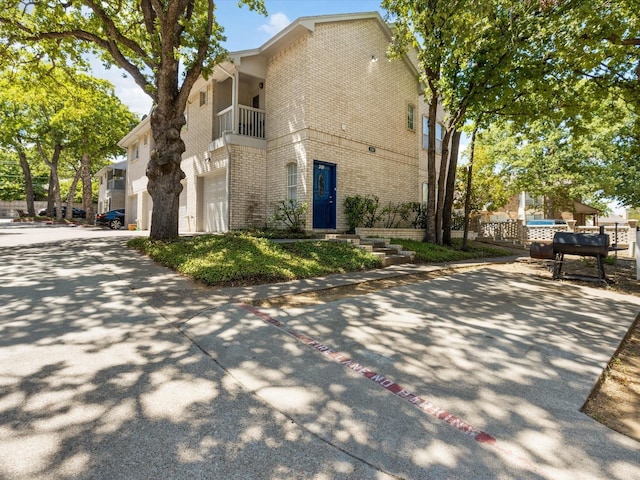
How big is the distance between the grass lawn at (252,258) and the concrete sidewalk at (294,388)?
101 centimetres

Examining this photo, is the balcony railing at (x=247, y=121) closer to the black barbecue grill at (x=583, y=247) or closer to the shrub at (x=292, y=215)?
the shrub at (x=292, y=215)

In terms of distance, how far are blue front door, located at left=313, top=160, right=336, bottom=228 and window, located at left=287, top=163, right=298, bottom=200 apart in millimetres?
771

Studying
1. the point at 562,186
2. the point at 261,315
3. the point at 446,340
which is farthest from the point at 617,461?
the point at 562,186

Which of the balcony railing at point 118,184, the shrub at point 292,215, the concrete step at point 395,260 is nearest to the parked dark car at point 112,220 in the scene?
the balcony railing at point 118,184

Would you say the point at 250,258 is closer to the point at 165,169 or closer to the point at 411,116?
the point at 165,169

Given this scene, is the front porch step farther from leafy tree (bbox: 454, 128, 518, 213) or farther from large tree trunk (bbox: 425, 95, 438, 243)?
leafy tree (bbox: 454, 128, 518, 213)

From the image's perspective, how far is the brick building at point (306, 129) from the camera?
11.7 m

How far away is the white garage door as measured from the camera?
1309 cm

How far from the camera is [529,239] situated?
18.7 meters

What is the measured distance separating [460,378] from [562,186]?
91.3 feet

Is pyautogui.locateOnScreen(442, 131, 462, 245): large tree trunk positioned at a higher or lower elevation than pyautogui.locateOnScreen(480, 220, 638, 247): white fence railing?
higher

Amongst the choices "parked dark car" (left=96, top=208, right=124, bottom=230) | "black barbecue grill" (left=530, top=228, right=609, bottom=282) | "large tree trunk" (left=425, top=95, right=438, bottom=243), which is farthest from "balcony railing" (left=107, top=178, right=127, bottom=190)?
"black barbecue grill" (left=530, top=228, right=609, bottom=282)

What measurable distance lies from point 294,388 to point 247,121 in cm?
1227

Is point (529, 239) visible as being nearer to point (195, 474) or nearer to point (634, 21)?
point (634, 21)
